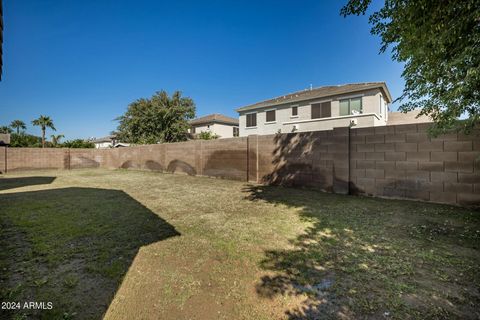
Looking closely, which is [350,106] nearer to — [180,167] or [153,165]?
[180,167]

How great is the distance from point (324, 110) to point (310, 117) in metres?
1.12

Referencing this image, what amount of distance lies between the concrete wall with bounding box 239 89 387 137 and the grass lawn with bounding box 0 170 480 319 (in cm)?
1052

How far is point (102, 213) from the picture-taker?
485 centimetres

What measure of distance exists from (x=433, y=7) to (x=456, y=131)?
10.1 ft

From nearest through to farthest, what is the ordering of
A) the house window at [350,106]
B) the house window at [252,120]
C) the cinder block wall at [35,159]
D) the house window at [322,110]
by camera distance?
the house window at [350,106], the house window at [322,110], the cinder block wall at [35,159], the house window at [252,120]

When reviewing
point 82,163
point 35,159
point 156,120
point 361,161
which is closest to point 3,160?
point 35,159

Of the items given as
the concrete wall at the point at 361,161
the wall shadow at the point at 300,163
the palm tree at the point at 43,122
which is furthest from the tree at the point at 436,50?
the palm tree at the point at 43,122

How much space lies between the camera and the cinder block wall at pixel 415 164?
4758 mm

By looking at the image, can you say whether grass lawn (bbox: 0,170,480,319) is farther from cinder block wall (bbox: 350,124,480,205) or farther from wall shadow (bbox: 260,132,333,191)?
wall shadow (bbox: 260,132,333,191)

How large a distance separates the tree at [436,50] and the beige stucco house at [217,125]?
2382 centimetres

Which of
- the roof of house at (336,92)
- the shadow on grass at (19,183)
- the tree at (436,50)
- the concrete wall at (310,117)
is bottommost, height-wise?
the shadow on grass at (19,183)

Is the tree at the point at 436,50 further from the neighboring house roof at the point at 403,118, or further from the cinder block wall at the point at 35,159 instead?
the cinder block wall at the point at 35,159

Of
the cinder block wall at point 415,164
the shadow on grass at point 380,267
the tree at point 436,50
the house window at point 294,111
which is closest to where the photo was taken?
the shadow on grass at point 380,267

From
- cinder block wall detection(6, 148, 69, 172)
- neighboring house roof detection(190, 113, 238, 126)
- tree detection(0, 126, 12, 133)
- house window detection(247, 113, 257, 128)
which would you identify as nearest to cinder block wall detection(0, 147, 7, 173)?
cinder block wall detection(6, 148, 69, 172)
